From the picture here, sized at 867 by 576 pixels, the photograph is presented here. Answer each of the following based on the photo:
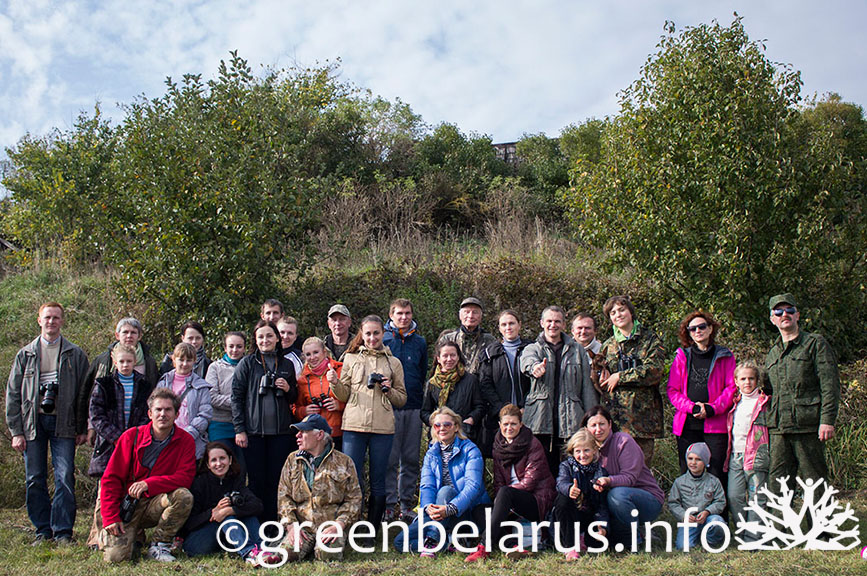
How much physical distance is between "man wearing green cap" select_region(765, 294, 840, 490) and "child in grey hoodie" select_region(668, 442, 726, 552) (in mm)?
485

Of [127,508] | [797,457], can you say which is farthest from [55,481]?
[797,457]

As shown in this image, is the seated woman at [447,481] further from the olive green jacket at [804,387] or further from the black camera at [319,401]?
the olive green jacket at [804,387]

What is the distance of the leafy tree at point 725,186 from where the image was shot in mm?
7855

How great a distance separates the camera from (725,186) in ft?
26.2

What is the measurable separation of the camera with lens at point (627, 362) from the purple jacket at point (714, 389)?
372 millimetres

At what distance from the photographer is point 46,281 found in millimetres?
11914

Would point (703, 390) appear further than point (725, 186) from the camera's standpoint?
No

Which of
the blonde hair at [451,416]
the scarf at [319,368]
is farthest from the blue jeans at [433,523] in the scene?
the scarf at [319,368]

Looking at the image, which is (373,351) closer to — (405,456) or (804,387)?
(405,456)

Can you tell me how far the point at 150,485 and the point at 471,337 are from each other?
9.10 feet

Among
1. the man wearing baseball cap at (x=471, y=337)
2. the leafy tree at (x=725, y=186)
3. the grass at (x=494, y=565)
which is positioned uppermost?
the leafy tree at (x=725, y=186)

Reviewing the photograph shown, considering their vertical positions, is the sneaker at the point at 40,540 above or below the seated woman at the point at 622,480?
below

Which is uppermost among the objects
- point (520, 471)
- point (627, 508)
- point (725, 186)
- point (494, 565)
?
point (725, 186)

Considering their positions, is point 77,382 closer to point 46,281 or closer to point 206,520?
point 206,520
